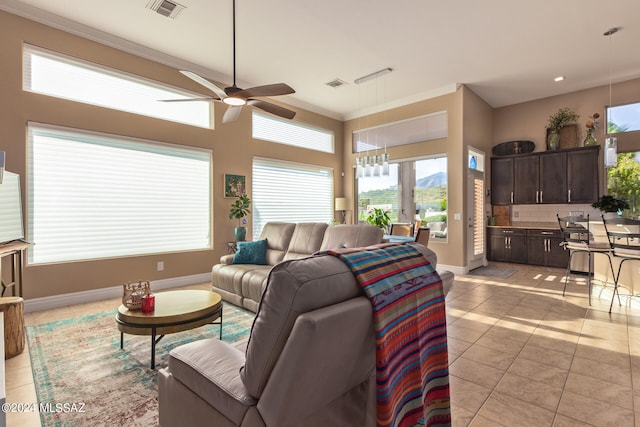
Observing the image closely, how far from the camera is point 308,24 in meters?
4.11

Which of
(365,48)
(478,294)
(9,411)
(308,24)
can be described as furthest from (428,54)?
(9,411)

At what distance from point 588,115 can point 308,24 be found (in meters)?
5.88

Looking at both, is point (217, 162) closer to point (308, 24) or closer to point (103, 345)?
point (308, 24)

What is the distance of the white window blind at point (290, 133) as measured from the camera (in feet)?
20.8

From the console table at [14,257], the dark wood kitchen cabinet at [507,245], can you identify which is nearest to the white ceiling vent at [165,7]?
the console table at [14,257]

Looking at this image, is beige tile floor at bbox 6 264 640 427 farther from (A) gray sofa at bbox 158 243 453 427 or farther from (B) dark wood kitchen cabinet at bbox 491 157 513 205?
(B) dark wood kitchen cabinet at bbox 491 157 513 205

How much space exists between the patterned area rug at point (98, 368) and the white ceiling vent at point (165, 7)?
3.65 m

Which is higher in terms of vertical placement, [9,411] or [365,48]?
[365,48]

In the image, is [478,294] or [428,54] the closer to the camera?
[478,294]

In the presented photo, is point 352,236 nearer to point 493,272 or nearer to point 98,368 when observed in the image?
point 98,368

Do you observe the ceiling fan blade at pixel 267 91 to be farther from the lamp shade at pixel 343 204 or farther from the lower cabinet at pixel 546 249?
the lower cabinet at pixel 546 249

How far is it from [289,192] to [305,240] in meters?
2.92

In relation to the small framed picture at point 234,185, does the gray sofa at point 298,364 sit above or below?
below

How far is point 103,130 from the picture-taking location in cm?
436
